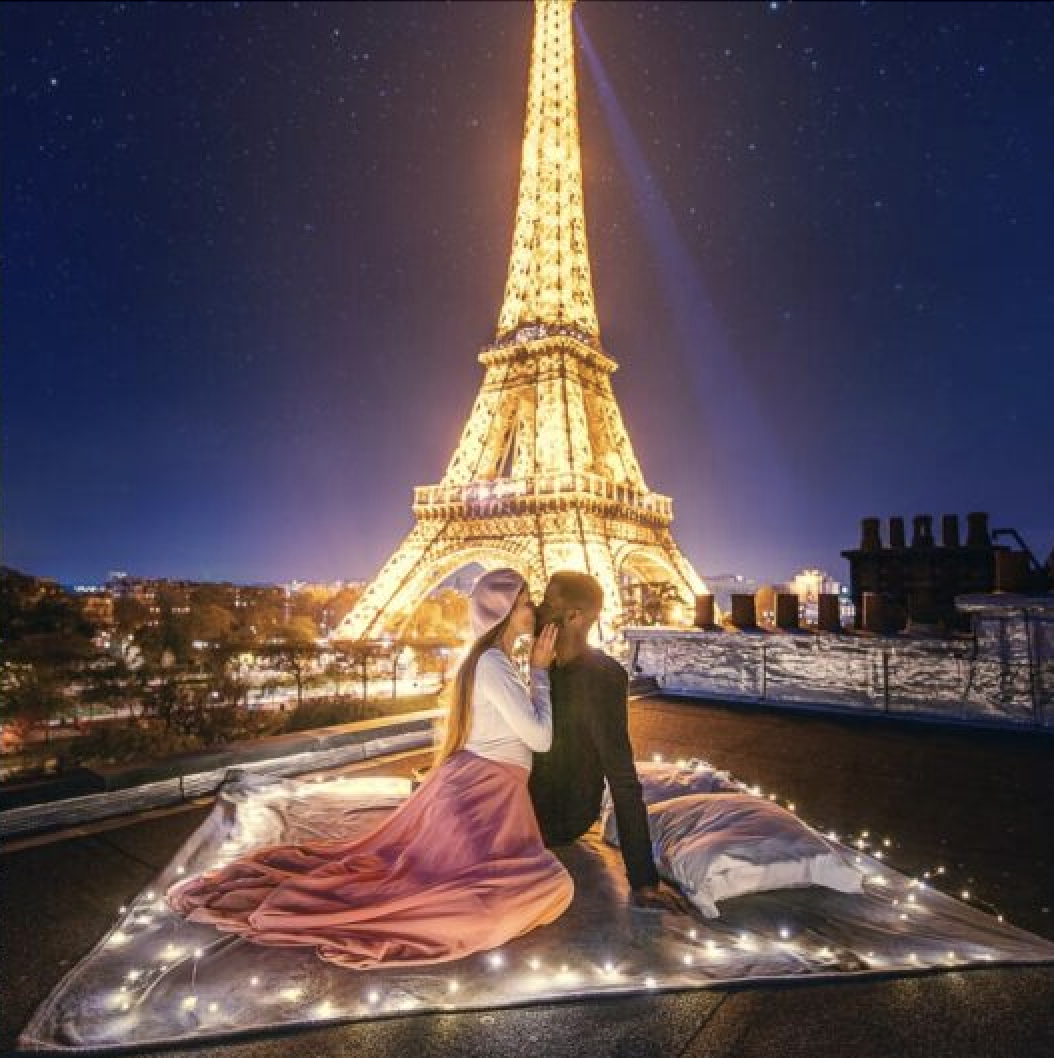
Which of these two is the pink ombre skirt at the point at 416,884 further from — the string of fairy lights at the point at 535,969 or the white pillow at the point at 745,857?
the white pillow at the point at 745,857

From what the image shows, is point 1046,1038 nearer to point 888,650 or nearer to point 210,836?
point 210,836

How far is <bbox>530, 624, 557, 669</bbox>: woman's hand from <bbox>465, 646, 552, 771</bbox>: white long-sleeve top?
4cm

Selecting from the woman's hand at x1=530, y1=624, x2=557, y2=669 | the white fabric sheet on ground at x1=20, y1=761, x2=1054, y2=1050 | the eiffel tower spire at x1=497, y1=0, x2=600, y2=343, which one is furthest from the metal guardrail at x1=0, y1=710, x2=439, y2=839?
the eiffel tower spire at x1=497, y1=0, x2=600, y2=343

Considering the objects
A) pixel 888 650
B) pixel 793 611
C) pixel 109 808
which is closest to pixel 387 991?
pixel 109 808

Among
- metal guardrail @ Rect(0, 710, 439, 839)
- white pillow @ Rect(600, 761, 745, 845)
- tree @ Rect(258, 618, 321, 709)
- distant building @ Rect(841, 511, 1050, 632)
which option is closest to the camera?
white pillow @ Rect(600, 761, 745, 845)

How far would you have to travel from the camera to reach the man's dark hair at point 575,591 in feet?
10.6

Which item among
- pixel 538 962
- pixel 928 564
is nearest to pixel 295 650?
pixel 538 962

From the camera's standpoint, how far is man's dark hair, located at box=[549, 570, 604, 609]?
3.23 metres

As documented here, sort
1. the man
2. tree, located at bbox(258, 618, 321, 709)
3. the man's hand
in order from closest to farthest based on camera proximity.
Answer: the man's hand < the man < tree, located at bbox(258, 618, 321, 709)

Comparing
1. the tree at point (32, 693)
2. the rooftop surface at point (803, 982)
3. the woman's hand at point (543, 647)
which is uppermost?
the woman's hand at point (543, 647)

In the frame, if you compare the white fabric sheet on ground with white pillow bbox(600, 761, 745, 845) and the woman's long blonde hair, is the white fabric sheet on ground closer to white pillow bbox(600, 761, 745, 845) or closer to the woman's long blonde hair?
white pillow bbox(600, 761, 745, 845)

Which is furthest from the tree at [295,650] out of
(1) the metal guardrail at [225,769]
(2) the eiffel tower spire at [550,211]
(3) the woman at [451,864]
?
(2) the eiffel tower spire at [550,211]

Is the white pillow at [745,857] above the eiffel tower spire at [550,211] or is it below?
below

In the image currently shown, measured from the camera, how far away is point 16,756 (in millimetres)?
19031
